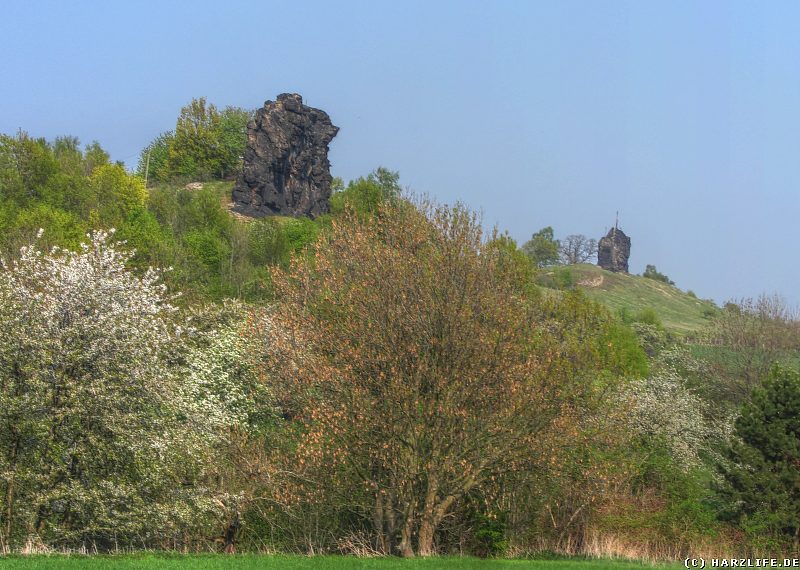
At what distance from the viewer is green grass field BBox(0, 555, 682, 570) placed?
71.3 ft

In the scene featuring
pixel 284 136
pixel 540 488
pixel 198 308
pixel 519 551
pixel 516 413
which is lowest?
pixel 519 551

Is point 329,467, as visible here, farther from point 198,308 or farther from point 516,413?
point 198,308

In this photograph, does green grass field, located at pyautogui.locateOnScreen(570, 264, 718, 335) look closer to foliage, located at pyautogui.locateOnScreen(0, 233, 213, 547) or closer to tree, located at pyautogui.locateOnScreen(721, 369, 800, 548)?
tree, located at pyautogui.locateOnScreen(721, 369, 800, 548)

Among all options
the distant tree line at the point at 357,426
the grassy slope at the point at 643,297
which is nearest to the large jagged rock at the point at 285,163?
the grassy slope at the point at 643,297

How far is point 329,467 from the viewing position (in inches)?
1129

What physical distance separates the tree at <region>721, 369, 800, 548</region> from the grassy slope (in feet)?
387

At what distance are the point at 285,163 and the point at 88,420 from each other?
105748 millimetres

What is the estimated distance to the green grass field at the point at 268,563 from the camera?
21734 millimetres

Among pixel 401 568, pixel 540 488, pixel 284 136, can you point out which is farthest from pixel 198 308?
pixel 284 136

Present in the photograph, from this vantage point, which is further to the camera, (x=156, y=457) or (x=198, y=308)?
(x=198, y=308)

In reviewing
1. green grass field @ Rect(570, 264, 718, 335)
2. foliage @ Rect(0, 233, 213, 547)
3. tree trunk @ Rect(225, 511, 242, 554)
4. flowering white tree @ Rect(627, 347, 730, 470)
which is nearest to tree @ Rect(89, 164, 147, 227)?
flowering white tree @ Rect(627, 347, 730, 470)

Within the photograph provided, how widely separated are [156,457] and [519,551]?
12.7 meters

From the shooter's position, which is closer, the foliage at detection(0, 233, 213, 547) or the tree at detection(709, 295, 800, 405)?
the foliage at detection(0, 233, 213, 547)

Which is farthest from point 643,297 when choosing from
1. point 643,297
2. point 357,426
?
point 357,426
